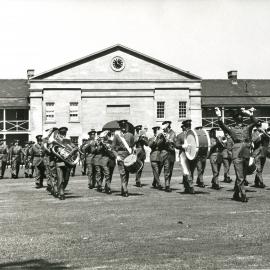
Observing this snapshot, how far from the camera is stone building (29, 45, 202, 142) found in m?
52.9

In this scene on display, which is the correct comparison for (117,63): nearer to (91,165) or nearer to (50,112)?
(50,112)

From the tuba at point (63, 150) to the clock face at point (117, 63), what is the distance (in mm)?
38843

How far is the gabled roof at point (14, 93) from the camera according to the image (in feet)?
179

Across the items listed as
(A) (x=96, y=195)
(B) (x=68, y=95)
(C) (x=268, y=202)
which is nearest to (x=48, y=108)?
(B) (x=68, y=95)

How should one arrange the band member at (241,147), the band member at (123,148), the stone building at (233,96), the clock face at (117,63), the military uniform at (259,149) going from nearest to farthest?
1. the band member at (241,147)
2. the band member at (123,148)
3. the military uniform at (259,149)
4. the clock face at (117,63)
5. the stone building at (233,96)

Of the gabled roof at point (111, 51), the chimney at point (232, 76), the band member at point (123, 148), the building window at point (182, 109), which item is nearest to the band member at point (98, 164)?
the band member at point (123, 148)

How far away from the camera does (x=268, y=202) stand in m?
13.1

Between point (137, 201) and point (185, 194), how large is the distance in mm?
1961

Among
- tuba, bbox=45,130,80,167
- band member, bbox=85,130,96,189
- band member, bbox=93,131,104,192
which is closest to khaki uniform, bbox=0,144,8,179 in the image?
band member, bbox=85,130,96,189

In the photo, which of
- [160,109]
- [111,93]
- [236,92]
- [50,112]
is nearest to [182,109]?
[160,109]

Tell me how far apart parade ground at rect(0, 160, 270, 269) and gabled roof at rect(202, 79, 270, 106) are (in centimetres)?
4407

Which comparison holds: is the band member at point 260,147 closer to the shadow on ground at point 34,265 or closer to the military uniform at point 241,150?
the military uniform at point 241,150

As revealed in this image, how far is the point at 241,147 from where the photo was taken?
43.9ft

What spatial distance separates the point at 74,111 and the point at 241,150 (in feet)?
133
